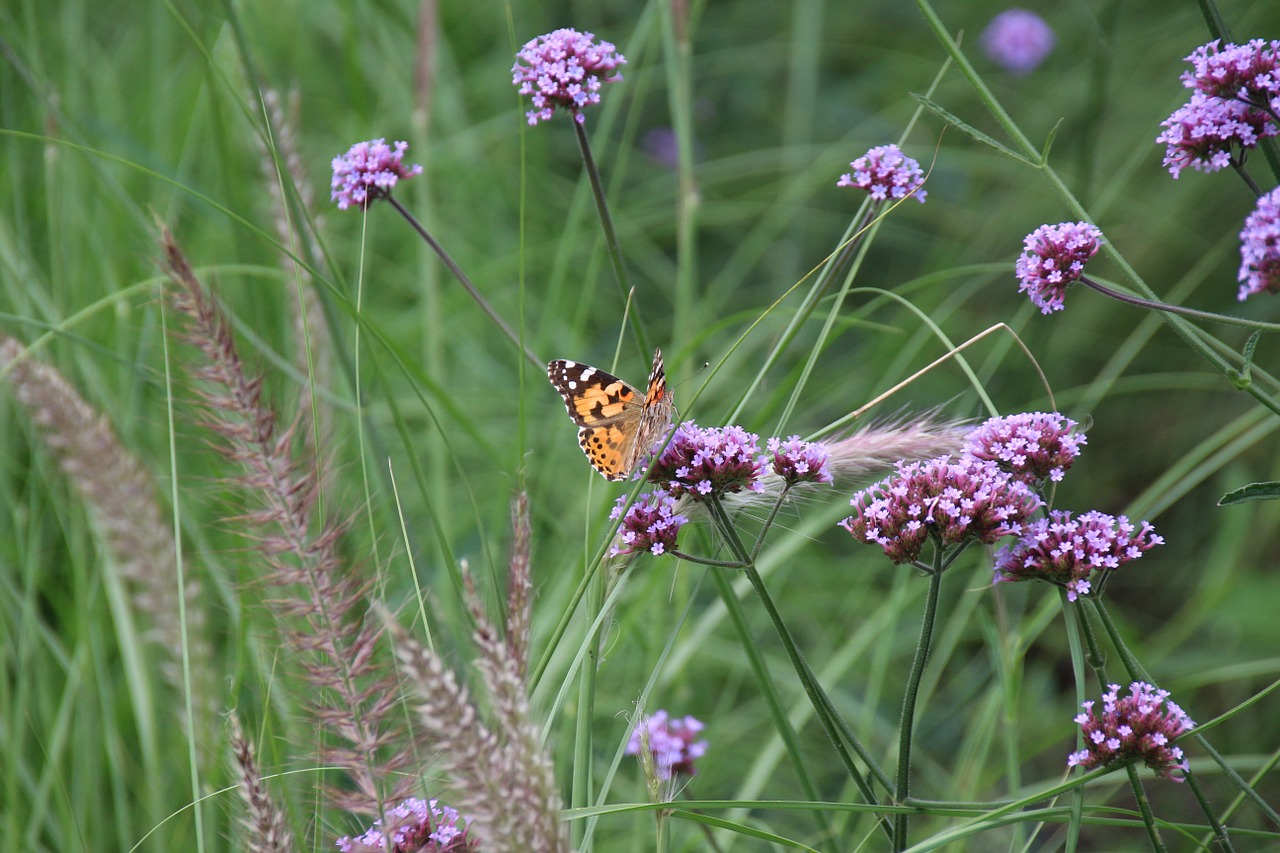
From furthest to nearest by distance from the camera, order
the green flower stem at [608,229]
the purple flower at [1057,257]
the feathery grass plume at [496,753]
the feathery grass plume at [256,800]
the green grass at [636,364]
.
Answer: the green grass at [636,364] → the green flower stem at [608,229] → the purple flower at [1057,257] → the feathery grass plume at [256,800] → the feathery grass plume at [496,753]

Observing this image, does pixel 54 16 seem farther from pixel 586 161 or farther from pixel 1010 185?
pixel 1010 185

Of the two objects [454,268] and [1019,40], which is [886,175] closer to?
[454,268]

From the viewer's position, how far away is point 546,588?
3375mm

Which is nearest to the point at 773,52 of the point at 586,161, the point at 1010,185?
the point at 1010,185

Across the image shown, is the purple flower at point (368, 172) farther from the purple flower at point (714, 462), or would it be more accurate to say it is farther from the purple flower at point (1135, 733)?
the purple flower at point (1135, 733)

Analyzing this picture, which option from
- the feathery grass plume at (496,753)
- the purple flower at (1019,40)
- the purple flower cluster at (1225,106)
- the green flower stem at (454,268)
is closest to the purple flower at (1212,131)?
the purple flower cluster at (1225,106)

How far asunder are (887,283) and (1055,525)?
3246 mm

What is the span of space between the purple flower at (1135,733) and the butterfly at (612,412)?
849mm

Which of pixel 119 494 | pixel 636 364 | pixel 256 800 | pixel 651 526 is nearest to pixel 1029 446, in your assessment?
pixel 651 526

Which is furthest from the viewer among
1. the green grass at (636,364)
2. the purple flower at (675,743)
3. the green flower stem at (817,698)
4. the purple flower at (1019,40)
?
the purple flower at (1019,40)

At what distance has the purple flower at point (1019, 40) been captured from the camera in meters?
5.07

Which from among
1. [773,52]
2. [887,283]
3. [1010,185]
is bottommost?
[887,283]

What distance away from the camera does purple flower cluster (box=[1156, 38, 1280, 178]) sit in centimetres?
155

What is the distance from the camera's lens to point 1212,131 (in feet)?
5.36
